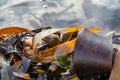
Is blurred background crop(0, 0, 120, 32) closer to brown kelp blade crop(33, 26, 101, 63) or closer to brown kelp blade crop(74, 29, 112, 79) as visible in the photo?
brown kelp blade crop(33, 26, 101, 63)

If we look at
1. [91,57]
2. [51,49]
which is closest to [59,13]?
[51,49]

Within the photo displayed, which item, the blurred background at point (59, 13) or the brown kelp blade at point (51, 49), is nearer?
the brown kelp blade at point (51, 49)

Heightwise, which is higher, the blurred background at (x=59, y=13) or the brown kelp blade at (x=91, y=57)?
the brown kelp blade at (x=91, y=57)

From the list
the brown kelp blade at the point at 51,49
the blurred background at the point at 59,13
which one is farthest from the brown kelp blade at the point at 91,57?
the blurred background at the point at 59,13

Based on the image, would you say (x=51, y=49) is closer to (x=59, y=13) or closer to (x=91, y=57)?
(x=91, y=57)

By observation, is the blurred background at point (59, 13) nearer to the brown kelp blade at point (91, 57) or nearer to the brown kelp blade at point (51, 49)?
the brown kelp blade at point (51, 49)

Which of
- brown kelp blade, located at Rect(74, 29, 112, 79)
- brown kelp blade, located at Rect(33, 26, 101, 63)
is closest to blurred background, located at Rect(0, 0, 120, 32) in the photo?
brown kelp blade, located at Rect(33, 26, 101, 63)
